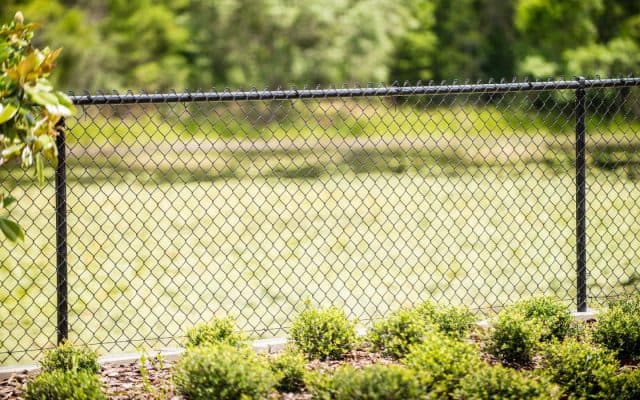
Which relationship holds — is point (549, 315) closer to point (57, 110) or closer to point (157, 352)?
point (157, 352)

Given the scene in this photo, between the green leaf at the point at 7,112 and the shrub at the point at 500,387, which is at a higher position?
the green leaf at the point at 7,112

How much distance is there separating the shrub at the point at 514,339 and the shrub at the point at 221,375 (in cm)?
122

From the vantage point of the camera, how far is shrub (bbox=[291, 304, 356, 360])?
3.60m

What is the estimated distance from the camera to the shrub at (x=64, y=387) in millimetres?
3002

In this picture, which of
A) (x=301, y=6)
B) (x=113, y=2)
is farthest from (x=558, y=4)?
(x=113, y=2)

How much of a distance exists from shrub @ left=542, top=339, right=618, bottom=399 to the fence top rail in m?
1.48

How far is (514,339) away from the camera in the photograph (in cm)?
361

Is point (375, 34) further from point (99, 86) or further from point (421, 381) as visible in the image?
point (421, 381)

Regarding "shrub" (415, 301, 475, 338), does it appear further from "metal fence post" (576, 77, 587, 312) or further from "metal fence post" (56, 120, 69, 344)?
"metal fence post" (56, 120, 69, 344)

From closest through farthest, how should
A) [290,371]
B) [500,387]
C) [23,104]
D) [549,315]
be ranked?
[23,104] < [500,387] < [290,371] < [549,315]

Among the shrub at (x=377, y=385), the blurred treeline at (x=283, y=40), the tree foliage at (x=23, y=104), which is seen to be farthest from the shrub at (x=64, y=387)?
the blurred treeline at (x=283, y=40)

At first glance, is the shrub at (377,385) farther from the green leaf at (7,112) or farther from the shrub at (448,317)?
the green leaf at (7,112)

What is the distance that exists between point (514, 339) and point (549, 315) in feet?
1.32

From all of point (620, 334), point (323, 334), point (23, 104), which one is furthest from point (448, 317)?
point (23, 104)
